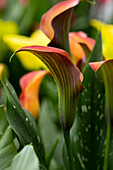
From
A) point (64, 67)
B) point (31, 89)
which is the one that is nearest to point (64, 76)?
point (64, 67)

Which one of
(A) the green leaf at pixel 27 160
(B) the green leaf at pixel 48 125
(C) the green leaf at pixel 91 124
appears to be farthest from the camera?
(B) the green leaf at pixel 48 125

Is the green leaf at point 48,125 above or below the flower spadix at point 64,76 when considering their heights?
below

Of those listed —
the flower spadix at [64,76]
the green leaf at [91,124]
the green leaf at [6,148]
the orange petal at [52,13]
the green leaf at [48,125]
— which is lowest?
the green leaf at [48,125]

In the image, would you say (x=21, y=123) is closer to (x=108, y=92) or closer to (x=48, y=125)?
(x=108, y=92)

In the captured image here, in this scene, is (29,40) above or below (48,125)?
above

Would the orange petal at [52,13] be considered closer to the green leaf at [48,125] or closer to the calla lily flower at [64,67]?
the calla lily flower at [64,67]

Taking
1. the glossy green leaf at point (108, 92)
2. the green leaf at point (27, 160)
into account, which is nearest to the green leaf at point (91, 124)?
the glossy green leaf at point (108, 92)

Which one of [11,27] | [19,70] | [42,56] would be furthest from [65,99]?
[11,27]
